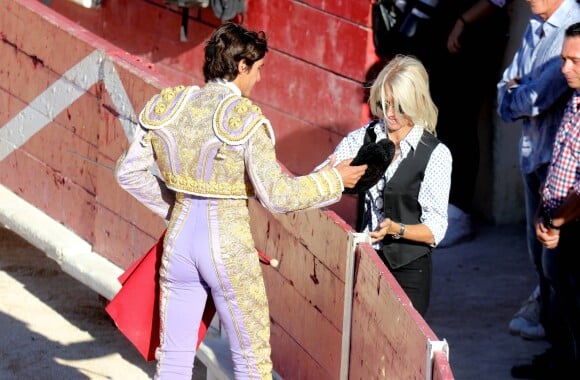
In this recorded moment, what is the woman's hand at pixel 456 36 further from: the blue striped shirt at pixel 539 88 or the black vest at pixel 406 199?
the black vest at pixel 406 199

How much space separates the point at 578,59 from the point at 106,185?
2550mm

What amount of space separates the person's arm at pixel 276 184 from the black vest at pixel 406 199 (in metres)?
0.40

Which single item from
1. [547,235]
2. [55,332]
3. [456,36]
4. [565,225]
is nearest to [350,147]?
[547,235]

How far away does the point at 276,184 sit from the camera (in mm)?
4645

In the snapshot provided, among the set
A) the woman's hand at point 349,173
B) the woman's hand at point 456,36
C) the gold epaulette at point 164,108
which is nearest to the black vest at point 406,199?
the woman's hand at point 349,173

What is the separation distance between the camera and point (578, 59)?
5.34m

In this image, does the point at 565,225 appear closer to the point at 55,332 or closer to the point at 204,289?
the point at 204,289

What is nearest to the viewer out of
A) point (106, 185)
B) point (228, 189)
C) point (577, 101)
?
point (228, 189)

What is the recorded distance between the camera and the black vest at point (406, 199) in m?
5.07

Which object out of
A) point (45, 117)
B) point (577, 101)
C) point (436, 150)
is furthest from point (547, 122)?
point (45, 117)

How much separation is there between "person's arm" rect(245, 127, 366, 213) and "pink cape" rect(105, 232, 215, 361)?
2.08ft

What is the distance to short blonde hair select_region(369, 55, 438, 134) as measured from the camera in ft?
16.5

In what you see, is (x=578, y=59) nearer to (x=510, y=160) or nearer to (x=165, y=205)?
(x=165, y=205)

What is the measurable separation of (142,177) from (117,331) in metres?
2.43
